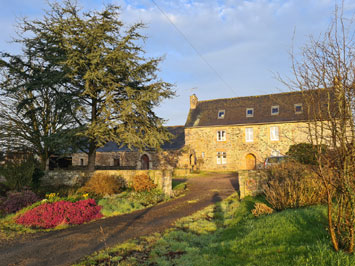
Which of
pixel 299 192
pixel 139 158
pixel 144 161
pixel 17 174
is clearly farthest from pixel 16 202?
pixel 144 161

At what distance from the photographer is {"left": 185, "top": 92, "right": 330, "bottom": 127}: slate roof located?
29498mm

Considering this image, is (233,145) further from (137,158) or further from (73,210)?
(73,210)

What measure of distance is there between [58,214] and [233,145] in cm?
2450

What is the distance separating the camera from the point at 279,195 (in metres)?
8.25

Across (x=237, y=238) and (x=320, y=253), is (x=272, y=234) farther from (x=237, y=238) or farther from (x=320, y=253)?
(x=320, y=253)

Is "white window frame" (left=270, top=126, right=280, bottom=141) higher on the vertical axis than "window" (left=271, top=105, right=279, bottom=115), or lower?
lower

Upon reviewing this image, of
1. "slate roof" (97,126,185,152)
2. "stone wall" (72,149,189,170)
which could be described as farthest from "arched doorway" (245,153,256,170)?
"slate roof" (97,126,185,152)

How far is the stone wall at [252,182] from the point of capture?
1170 cm

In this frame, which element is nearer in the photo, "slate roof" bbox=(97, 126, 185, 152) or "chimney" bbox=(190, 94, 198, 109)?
"slate roof" bbox=(97, 126, 185, 152)

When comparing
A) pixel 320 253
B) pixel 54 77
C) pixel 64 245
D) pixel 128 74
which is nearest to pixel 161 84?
pixel 128 74

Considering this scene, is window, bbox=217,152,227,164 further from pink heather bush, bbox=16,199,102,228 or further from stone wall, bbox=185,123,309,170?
pink heather bush, bbox=16,199,102,228

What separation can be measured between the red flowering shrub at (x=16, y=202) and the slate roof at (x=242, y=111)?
2358cm

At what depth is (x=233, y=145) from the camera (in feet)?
102

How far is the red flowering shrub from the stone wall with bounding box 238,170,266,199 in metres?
9.20
